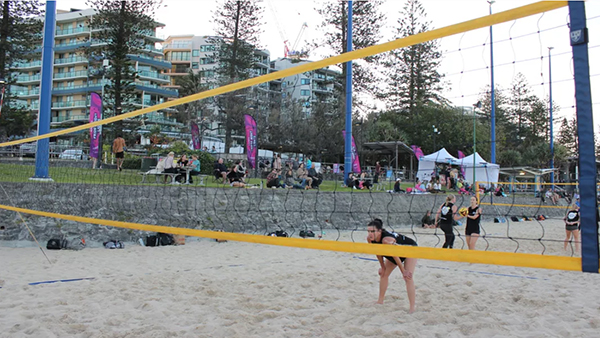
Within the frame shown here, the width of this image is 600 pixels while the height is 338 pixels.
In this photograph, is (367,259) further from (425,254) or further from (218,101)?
(218,101)

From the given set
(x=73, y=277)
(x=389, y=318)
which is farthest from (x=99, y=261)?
(x=389, y=318)

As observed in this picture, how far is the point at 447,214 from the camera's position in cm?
657

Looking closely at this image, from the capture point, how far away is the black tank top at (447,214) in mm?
6553

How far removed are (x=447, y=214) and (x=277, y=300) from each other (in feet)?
12.0

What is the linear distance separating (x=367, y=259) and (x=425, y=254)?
14.6 ft

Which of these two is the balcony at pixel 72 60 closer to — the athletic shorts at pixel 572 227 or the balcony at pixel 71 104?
the balcony at pixel 71 104

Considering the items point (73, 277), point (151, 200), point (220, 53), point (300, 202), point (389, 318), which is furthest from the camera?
point (220, 53)

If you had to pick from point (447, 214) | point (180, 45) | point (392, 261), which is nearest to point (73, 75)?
point (180, 45)

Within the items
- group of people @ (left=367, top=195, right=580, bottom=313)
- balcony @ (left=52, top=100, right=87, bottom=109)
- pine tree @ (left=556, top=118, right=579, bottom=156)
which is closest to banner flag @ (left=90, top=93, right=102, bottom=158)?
group of people @ (left=367, top=195, right=580, bottom=313)

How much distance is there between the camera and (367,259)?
632 cm

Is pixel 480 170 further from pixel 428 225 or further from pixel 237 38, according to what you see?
pixel 237 38

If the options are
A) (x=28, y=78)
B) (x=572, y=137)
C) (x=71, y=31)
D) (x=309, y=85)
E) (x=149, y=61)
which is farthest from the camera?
(x=28, y=78)

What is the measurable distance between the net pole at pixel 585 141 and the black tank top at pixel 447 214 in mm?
5027

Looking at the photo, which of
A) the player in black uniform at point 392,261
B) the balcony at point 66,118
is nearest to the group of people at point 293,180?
the player in black uniform at point 392,261
